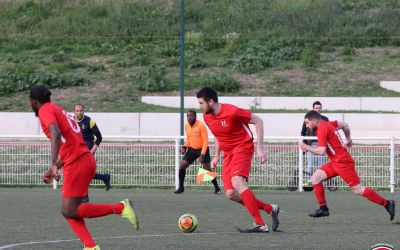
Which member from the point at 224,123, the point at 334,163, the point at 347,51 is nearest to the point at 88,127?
the point at 334,163

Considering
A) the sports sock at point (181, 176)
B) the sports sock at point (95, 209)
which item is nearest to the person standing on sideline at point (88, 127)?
the sports sock at point (181, 176)

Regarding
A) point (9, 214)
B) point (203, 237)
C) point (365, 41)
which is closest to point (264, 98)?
point (365, 41)

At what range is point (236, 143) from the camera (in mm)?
12562

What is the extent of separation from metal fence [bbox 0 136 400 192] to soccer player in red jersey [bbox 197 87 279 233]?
868 centimetres

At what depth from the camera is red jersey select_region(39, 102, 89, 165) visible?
9625 millimetres

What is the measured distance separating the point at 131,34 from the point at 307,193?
22408 mm

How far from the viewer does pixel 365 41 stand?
132 feet

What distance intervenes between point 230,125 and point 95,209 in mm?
2886

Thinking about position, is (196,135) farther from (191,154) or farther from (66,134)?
(66,134)

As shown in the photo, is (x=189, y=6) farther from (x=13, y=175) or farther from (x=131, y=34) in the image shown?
(x=13, y=175)

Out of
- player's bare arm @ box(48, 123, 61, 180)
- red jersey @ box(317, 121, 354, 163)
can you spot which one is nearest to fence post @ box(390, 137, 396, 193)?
red jersey @ box(317, 121, 354, 163)

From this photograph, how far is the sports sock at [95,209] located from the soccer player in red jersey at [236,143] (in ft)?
7.98

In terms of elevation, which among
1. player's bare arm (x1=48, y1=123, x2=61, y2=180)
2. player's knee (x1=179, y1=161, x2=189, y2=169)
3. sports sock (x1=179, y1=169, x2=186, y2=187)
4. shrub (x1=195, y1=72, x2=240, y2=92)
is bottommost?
sports sock (x1=179, y1=169, x2=186, y2=187)

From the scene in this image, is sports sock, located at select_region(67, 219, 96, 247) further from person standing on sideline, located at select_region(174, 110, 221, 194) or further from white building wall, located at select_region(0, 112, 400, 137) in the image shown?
white building wall, located at select_region(0, 112, 400, 137)
